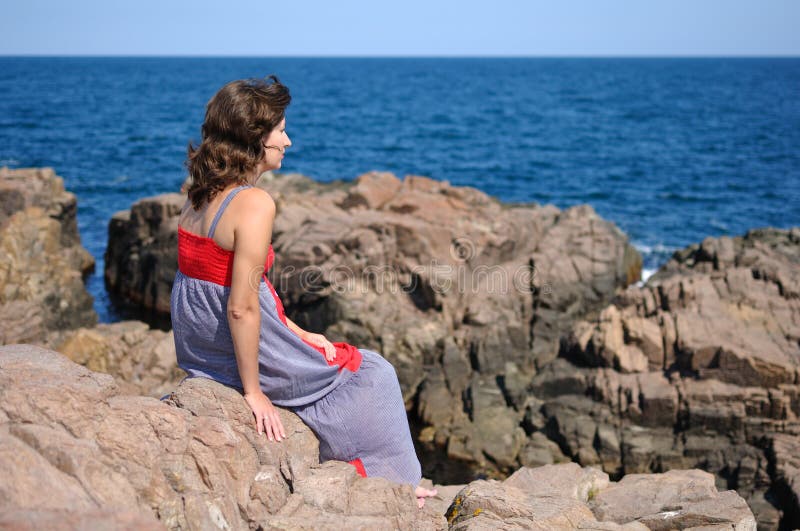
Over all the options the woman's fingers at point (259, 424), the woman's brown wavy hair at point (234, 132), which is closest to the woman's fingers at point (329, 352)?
the woman's fingers at point (259, 424)

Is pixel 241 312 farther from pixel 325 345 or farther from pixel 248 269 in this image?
pixel 325 345

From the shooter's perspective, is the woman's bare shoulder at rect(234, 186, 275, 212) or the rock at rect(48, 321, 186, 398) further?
the rock at rect(48, 321, 186, 398)

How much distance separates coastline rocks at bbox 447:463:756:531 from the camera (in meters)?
4.94

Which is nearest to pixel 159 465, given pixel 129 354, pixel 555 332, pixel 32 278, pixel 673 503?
pixel 673 503

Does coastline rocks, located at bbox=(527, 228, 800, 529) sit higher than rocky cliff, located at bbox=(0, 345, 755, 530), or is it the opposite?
rocky cliff, located at bbox=(0, 345, 755, 530)

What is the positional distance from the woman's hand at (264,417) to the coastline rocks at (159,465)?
47 millimetres

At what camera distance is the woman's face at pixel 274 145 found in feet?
14.9

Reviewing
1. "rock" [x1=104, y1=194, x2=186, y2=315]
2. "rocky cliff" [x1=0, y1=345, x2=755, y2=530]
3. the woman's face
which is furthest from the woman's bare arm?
"rock" [x1=104, y1=194, x2=186, y2=315]

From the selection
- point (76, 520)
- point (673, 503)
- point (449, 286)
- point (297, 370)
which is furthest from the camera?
point (449, 286)

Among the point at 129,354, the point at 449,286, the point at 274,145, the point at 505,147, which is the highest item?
the point at 274,145

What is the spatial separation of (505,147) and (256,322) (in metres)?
54.7

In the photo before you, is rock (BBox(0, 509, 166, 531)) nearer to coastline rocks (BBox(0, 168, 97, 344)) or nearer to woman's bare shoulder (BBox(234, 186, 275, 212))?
woman's bare shoulder (BBox(234, 186, 275, 212))

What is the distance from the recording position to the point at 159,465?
12.8 feet

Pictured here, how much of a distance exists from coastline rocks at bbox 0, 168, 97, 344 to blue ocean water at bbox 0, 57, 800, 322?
12.5ft
